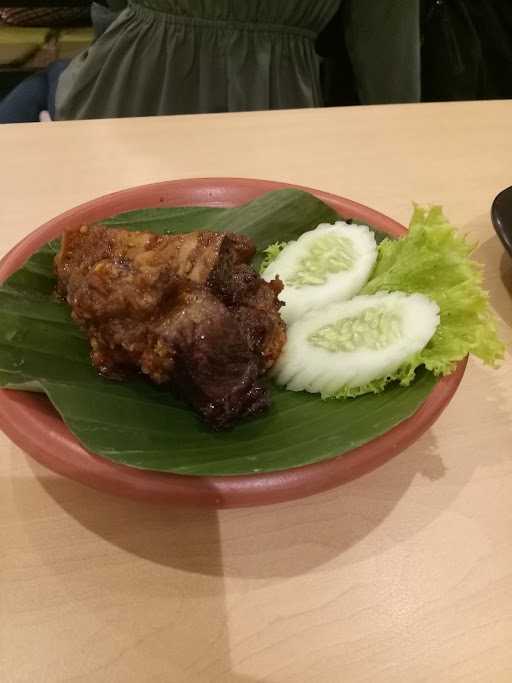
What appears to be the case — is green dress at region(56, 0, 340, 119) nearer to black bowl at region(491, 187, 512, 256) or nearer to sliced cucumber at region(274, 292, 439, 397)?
black bowl at region(491, 187, 512, 256)

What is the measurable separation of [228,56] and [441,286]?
1.60 meters

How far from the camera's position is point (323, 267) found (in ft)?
4.03

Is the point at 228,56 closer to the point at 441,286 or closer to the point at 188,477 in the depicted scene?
the point at 441,286

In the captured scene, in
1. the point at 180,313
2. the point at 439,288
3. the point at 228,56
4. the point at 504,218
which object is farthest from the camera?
the point at 228,56

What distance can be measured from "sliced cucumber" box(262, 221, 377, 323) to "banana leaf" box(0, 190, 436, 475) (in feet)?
0.69

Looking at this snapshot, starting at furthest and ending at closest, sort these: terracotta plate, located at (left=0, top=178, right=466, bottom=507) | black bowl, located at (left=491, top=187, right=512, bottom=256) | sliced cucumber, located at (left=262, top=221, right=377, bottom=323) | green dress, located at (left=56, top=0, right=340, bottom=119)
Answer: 1. green dress, located at (left=56, top=0, right=340, bottom=119)
2. black bowl, located at (left=491, top=187, right=512, bottom=256)
3. sliced cucumber, located at (left=262, top=221, right=377, bottom=323)
4. terracotta plate, located at (left=0, top=178, right=466, bottom=507)

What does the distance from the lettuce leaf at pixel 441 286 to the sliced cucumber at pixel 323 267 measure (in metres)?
0.03

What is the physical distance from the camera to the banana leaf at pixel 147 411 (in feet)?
2.99

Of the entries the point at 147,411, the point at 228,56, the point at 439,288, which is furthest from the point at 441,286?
the point at 228,56

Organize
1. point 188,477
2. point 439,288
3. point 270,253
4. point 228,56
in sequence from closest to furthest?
point 188,477 < point 439,288 < point 270,253 < point 228,56

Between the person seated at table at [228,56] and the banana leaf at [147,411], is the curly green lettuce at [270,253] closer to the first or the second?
the banana leaf at [147,411]

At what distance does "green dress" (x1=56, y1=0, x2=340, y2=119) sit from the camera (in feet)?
7.36

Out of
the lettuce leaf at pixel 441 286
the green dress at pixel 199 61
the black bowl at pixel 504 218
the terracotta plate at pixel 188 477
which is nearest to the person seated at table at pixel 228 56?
the green dress at pixel 199 61

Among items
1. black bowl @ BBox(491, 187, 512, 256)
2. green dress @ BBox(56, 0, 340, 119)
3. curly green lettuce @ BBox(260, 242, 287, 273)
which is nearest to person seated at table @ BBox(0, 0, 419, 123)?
green dress @ BBox(56, 0, 340, 119)
